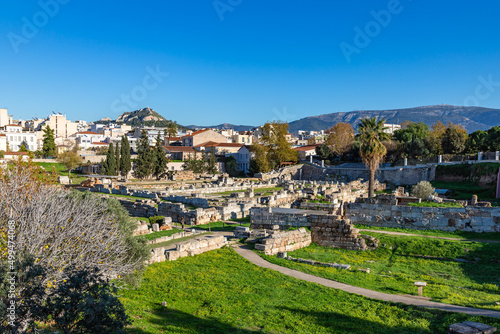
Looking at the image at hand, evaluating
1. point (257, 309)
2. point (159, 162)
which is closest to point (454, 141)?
point (159, 162)

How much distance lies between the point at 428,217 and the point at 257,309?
13.1 m

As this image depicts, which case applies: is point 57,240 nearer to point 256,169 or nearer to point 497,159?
point 497,159

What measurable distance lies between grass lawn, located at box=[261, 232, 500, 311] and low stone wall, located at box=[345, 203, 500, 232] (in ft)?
8.55

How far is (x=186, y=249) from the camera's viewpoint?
14359 mm

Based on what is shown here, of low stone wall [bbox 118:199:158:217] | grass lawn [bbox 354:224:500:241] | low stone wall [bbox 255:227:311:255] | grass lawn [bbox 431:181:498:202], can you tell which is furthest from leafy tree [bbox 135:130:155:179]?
grass lawn [bbox 354:224:500:241]

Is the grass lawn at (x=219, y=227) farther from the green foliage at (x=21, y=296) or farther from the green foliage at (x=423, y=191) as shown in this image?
the green foliage at (x=423, y=191)

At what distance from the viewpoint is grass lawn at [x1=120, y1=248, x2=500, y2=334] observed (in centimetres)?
820

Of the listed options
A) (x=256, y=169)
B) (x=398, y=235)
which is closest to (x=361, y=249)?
(x=398, y=235)

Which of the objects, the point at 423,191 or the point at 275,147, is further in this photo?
the point at 275,147

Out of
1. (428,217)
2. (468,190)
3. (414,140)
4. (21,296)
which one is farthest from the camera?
(414,140)

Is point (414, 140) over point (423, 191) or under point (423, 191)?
over

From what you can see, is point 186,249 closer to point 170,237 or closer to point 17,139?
point 170,237

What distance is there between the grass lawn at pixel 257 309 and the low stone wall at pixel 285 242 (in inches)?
132

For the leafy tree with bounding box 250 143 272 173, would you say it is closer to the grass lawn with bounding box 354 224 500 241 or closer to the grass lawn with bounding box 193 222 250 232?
the grass lawn with bounding box 193 222 250 232
